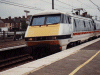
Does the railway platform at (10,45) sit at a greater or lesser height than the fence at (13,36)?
lesser

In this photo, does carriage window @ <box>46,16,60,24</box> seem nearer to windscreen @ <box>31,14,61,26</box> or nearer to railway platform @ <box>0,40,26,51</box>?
windscreen @ <box>31,14,61,26</box>

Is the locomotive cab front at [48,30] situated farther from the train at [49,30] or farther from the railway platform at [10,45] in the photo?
the railway platform at [10,45]

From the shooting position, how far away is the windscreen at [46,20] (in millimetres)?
11633

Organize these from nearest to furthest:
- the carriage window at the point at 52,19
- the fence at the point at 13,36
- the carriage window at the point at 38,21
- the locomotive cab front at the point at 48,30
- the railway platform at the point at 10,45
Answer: the locomotive cab front at the point at 48,30
the carriage window at the point at 52,19
the carriage window at the point at 38,21
the railway platform at the point at 10,45
the fence at the point at 13,36

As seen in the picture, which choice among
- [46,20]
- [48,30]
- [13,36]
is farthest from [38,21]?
[13,36]

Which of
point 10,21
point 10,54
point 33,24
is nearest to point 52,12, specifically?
point 33,24

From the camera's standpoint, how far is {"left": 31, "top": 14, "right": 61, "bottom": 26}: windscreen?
458 inches

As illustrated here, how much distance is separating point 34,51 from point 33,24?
1.91 metres

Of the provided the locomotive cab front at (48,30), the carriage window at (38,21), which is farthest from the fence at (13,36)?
the locomotive cab front at (48,30)

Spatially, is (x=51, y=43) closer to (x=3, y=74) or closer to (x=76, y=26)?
(x=76, y=26)

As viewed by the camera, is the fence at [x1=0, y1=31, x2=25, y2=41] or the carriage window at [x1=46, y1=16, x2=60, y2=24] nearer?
the carriage window at [x1=46, y1=16, x2=60, y2=24]

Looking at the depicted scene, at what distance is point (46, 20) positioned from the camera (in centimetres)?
1180

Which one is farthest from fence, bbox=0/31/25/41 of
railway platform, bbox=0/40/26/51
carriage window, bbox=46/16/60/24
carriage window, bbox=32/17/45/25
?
carriage window, bbox=46/16/60/24

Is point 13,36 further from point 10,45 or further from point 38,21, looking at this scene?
point 38,21
